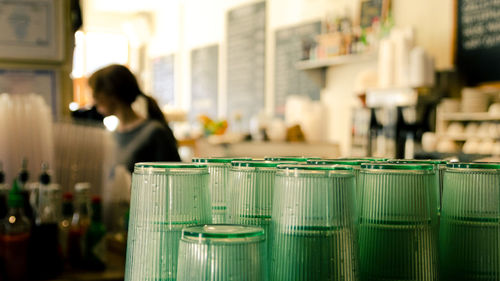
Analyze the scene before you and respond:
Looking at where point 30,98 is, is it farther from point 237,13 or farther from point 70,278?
point 237,13

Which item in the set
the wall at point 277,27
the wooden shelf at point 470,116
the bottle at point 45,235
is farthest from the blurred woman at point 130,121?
the wall at point 277,27

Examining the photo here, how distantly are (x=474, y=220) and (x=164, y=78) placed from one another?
1006cm

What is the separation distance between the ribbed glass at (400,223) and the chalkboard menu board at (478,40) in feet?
13.1

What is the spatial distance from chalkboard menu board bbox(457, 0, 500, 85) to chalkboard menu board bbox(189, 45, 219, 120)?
4778mm

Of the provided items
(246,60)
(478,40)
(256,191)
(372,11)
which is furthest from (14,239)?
(246,60)

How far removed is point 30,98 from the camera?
206 centimetres

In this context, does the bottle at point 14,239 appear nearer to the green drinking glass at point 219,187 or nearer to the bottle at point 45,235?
the bottle at point 45,235

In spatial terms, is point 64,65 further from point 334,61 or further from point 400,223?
point 334,61

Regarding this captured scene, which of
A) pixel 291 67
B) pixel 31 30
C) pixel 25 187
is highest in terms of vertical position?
pixel 291 67

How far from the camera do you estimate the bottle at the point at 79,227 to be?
1.96 metres

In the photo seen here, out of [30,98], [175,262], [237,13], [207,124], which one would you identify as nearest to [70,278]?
[30,98]

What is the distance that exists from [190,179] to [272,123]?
499 centimetres

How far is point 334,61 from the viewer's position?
5699 mm

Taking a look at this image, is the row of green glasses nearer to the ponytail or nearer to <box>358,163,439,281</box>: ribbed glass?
<box>358,163,439,281</box>: ribbed glass
